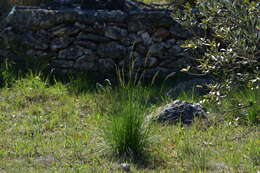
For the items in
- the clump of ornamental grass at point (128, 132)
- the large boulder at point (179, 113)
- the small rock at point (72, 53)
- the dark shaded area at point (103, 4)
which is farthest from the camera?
the dark shaded area at point (103, 4)

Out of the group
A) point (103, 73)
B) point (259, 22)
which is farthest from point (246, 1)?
point (103, 73)

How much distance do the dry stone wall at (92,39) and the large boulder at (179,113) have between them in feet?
6.58

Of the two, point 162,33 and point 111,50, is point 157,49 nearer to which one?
point 162,33

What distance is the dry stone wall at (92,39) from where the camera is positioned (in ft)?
27.3

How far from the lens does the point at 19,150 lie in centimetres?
528

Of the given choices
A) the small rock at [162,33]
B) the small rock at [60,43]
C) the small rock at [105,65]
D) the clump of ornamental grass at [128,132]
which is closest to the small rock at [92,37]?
→ the small rock at [60,43]

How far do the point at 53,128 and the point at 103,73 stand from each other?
2394 millimetres

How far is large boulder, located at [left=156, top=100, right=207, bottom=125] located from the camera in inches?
250

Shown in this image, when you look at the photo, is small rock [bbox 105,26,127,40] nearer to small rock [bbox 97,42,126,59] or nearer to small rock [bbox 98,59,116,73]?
small rock [bbox 97,42,126,59]

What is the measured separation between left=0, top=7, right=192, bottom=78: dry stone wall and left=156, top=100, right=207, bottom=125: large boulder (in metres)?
2.01

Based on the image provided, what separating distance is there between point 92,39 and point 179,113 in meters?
2.62

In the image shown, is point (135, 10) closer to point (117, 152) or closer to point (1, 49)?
point (1, 49)

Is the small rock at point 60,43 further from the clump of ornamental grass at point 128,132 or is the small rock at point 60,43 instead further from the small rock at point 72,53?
the clump of ornamental grass at point 128,132

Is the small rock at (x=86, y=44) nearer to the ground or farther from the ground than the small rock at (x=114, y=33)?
nearer to the ground
